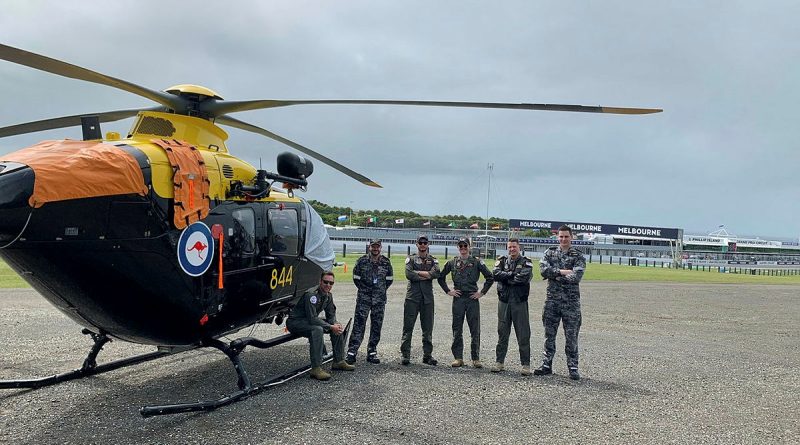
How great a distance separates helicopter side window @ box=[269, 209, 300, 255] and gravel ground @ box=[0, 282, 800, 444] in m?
1.63

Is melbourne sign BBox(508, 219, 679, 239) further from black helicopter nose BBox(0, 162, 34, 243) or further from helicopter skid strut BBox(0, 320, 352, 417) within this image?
black helicopter nose BBox(0, 162, 34, 243)

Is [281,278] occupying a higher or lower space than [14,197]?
lower

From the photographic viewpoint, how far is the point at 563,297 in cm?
743

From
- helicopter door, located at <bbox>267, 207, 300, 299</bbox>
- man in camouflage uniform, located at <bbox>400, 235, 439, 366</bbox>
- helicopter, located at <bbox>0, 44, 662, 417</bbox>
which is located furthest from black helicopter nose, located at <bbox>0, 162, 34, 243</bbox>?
man in camouflage uniform, located at <bbox>400, 235, 439, 366</bbox>

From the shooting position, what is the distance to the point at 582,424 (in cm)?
533

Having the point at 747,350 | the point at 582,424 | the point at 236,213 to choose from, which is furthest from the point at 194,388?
the point at 747,350

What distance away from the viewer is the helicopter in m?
4.32

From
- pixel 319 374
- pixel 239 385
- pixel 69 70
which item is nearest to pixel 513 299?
pixel 319 374

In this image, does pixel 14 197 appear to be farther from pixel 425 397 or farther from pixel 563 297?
pixel 563 297

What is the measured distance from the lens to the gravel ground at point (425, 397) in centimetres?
494

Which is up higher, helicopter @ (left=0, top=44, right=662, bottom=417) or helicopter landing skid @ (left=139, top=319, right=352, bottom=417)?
helicopter @ (left=0, top=44, right=662, bottom=417)

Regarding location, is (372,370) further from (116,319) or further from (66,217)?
(66,217)

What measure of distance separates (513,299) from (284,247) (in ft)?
10.6

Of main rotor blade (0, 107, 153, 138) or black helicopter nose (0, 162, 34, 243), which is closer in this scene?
black helicopter nose (0, 162, 34, 243)
